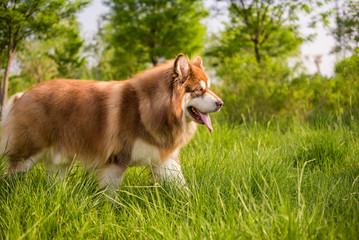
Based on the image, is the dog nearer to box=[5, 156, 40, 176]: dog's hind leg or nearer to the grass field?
box=[5, 156, 40, 176]: dog's hind leg

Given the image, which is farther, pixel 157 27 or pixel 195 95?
pixel 157 27

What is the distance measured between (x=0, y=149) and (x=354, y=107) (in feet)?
20.5

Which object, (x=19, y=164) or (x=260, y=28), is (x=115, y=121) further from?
(x=260, y=28)

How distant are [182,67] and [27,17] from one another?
7.64 metres

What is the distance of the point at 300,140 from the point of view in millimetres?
4125

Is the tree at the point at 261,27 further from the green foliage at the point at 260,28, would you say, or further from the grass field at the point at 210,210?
the grass field at the point at 210,210

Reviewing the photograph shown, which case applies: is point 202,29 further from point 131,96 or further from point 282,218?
point 282,218

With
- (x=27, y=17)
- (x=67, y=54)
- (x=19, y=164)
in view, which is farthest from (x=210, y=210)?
(x=67, y=54)

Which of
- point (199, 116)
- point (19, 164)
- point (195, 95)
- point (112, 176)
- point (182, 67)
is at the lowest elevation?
point (112, 176)

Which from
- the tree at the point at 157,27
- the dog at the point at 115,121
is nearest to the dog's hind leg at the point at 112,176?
the dog at the point at 115,121

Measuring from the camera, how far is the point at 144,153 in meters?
3.23

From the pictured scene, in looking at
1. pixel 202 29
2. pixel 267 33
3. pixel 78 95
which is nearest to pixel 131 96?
pixel 78 95

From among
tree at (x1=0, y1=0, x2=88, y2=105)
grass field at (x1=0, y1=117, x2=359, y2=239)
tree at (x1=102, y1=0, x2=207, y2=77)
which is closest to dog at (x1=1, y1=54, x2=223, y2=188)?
grass field at (x1=0, y1=117, x2=359, y2=239)

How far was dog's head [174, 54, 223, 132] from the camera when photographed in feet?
10.6
